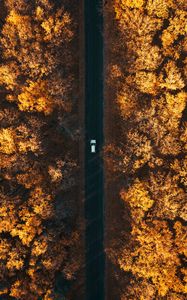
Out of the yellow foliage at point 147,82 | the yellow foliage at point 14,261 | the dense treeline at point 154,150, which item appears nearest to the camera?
the dense treeline at point 154,150

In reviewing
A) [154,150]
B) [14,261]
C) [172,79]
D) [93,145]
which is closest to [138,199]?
[154,150]

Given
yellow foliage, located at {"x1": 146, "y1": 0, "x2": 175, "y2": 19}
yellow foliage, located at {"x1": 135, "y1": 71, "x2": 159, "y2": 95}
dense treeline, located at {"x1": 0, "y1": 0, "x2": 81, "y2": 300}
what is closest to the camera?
dense treeline, located at {"x1": 0, "y1": 0, "x2": 81, "y2": 300}

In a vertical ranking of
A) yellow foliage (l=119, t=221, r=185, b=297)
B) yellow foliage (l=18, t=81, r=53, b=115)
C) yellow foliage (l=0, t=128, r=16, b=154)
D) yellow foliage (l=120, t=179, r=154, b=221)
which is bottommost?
yellow foliage (l=119, t=221, r=185, b=297)

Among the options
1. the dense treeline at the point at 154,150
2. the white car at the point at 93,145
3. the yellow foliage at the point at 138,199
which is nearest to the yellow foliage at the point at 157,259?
the dense treeline at the point at 154,150

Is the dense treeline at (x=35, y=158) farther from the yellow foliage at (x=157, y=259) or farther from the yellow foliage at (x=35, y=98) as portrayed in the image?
the yellow foliage at (x=157, y=259)

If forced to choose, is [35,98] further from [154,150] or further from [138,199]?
[138,199]

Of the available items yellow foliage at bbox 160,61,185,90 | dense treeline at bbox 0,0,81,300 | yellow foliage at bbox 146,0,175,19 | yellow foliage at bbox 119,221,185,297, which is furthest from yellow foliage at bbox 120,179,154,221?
yellow foliage at bbox 146,0,175,19

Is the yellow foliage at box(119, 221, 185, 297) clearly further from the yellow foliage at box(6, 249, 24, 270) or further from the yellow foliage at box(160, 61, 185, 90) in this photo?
the yellow foliage at box(160, 61, 185, 90)
